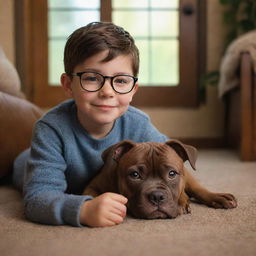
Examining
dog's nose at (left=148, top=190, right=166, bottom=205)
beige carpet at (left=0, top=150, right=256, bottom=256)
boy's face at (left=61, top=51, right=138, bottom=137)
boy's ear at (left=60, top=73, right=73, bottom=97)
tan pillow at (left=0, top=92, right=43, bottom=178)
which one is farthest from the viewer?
tan pillow at (left=0, top=92, right=43, bottom=178)

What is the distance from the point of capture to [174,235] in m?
1.25

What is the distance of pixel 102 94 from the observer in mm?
1528

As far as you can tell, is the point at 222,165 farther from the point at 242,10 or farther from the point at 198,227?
the point at 242,10

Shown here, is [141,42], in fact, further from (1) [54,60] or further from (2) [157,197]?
(2) [157,197]

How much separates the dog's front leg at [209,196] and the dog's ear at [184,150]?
155mm

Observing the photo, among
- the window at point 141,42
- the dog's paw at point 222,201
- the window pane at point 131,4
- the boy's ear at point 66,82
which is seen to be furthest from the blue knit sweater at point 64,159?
the window pane at point 131,4

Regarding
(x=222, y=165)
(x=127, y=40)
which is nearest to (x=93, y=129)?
(x=127, y=40)

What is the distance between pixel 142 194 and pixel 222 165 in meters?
1.67

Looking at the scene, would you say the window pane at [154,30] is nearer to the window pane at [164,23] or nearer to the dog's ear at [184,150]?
the window pane at [164,23]

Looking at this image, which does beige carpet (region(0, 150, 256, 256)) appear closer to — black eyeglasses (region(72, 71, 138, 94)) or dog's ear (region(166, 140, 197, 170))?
dog's ear (region(166, 140, 197, 170))

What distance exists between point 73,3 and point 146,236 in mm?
3557

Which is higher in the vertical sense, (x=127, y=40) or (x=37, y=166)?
(x=127, y=40)

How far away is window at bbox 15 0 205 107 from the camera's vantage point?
433cm

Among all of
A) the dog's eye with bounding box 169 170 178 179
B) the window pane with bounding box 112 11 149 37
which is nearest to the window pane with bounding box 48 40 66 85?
the window pane with bounding box 112 11 149 37
